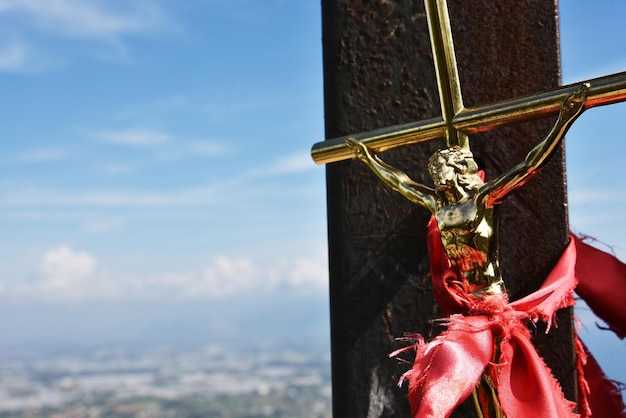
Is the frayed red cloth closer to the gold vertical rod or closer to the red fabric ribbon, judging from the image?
the red fabric ribbon

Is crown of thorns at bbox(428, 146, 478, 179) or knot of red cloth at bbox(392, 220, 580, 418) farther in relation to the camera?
crown of thorns at bbox(428, 146, 478, 179)

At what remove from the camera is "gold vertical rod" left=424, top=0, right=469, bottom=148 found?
1.51 meters

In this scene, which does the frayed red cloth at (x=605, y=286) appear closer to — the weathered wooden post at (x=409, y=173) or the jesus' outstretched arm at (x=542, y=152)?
the weathered wooden post at (x=409, y=173)

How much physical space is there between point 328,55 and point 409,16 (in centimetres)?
20

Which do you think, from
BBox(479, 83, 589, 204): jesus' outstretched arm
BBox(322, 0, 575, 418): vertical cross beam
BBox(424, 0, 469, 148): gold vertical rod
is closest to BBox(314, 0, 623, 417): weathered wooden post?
BBox(322, 0, 575, 418): vertical cross beam

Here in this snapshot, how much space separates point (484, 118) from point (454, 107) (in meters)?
0.06

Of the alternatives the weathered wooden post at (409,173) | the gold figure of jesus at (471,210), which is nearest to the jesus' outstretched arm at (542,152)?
the gold figure of jesus at (471,210)

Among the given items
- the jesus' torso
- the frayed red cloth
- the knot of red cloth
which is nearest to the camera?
the knot of red cloth

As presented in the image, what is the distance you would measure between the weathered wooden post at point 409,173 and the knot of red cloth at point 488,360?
0.23 meters

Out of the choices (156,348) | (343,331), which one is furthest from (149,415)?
(156,348)

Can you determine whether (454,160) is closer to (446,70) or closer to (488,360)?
(446,70)

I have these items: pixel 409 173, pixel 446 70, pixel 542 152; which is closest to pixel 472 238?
pixel 542 152

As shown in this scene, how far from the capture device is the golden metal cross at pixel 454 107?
1.34 meters

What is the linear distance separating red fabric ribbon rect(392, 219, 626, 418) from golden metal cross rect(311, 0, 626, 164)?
22cm
